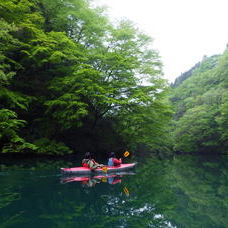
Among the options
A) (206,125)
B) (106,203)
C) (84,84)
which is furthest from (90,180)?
(206,125)

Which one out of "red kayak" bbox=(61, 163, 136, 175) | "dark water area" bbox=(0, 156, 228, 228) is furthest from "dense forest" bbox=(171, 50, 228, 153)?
"dark water area" bbox=(0, 156, 228, 228)

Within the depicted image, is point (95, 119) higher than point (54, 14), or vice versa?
point (54, 14)

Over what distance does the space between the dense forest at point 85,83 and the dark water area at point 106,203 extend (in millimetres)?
6596

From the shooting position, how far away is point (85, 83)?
1605 centimetres

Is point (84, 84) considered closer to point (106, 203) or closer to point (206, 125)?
point (106, 203)

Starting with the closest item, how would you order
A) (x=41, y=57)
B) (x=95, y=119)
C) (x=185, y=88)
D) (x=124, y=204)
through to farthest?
(x=124, y=204) < (x=41, y=57) < (x=95, y=119) < (x=185, y=88)

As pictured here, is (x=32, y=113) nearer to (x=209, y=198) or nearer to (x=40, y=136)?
(x=40, y=136)

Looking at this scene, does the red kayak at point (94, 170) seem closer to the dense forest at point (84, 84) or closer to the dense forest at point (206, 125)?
the dense forest at point (84, 84)

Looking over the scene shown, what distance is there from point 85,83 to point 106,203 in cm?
1015

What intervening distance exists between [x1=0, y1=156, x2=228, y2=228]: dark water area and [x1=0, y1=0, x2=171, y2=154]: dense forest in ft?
21.6

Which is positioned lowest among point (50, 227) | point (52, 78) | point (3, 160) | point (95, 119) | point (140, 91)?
point (50, 227)

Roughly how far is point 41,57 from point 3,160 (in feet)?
23.5

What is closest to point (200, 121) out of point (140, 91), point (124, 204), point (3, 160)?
point (140, 91)

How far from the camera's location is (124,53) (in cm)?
1872
